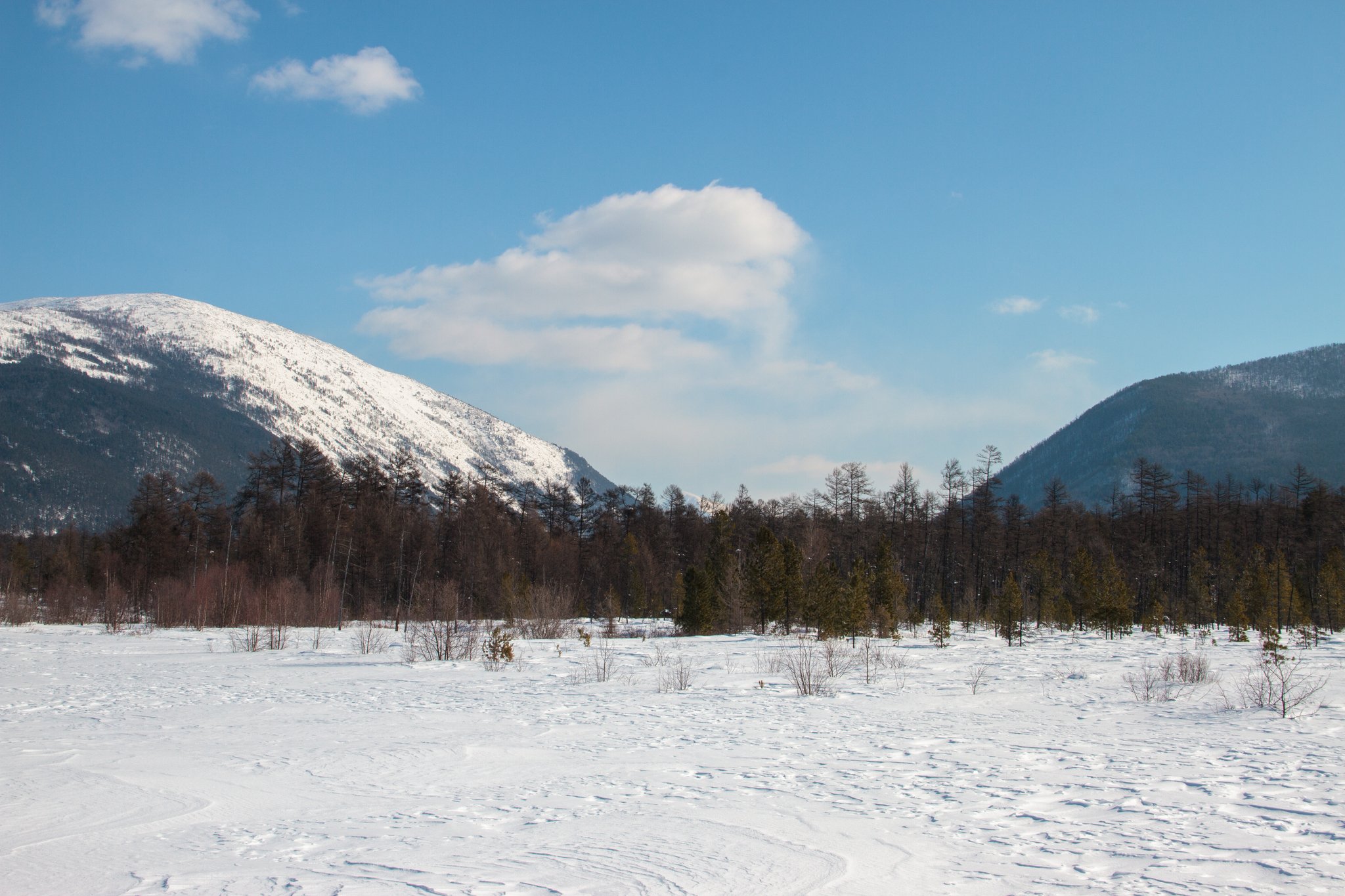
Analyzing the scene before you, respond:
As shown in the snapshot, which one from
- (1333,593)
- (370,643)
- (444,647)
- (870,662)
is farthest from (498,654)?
(1333,593)

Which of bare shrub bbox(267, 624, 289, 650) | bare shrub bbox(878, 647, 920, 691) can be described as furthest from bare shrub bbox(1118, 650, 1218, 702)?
bare shrub bbox(267, 624, 289, 650)

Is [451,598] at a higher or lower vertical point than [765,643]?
higher

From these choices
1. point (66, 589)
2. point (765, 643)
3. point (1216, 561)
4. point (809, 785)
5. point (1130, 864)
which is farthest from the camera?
point (1216, 561)

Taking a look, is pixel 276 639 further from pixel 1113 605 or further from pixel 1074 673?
pixel 1113 605

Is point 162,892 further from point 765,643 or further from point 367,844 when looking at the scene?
point 765,643

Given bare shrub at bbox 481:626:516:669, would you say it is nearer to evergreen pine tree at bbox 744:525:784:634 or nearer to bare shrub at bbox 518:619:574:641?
bare shrub at bbox 518:619:574:641

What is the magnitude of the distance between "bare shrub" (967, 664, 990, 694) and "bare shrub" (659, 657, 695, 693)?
5.10m

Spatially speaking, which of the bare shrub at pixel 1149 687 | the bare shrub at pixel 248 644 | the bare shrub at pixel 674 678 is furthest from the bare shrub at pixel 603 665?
the bare shrub at pixel 248 644

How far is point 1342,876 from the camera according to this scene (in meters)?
4.16

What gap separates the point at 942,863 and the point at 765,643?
69.8ft

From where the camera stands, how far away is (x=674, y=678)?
15211 millimetres

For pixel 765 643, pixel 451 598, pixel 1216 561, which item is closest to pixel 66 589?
pixel 451 598

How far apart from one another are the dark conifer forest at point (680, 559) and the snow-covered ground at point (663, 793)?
41.3 ft

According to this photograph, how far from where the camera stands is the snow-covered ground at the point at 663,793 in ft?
14.2
